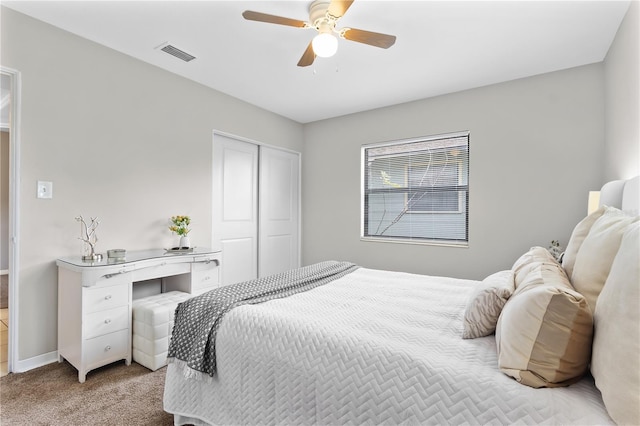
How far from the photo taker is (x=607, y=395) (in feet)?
2.69

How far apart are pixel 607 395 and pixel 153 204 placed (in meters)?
3.30

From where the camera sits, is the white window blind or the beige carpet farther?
the white window blind

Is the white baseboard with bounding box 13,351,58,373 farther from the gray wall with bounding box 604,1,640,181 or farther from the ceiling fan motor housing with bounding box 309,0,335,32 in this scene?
the gray wall with bounding box 604,1,640,181

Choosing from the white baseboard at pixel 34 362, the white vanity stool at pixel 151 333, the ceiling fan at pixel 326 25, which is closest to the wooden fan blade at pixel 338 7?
the ceiling fan at pixel 326 25

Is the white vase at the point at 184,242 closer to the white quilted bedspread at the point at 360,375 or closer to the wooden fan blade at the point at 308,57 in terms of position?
the white quilted bedspread at the point at 360,375

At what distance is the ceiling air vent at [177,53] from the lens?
2695 mm

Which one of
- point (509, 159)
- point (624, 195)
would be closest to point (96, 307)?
point (624, 195)

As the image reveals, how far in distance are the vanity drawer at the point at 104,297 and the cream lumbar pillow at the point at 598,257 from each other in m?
2.74

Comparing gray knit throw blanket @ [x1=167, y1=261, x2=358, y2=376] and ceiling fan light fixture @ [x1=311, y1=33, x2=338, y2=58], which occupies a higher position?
ceiling fan light fixture @ [x1=311, y1=33, x2=338, y2=58]

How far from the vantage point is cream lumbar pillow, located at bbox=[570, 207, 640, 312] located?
3.43ft

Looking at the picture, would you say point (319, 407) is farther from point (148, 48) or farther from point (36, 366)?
point (148, 48)

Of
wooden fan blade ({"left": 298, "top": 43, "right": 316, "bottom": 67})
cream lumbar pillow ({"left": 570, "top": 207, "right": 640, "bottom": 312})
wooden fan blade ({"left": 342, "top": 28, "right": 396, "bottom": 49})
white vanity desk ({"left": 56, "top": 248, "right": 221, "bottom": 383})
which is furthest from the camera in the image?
wooden fan blade ({"left": 298, "top": 43, "right": 316, "bottom": 67})

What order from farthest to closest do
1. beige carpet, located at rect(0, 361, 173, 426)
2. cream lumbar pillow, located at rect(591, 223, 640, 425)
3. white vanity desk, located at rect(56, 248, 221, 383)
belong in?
white vanity desk, located at rect(56, 248, 221, 383) → beige carpet, located at rect(0, 361, 173, 426) → cream lumbar pillow, located at rect(591, 223, 640, 425)

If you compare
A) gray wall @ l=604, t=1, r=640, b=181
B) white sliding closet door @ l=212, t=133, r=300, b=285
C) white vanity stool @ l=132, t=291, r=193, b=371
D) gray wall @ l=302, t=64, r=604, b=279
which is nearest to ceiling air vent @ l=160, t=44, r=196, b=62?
white sliding closet door @ l=212, t=133, r=300, b=285
